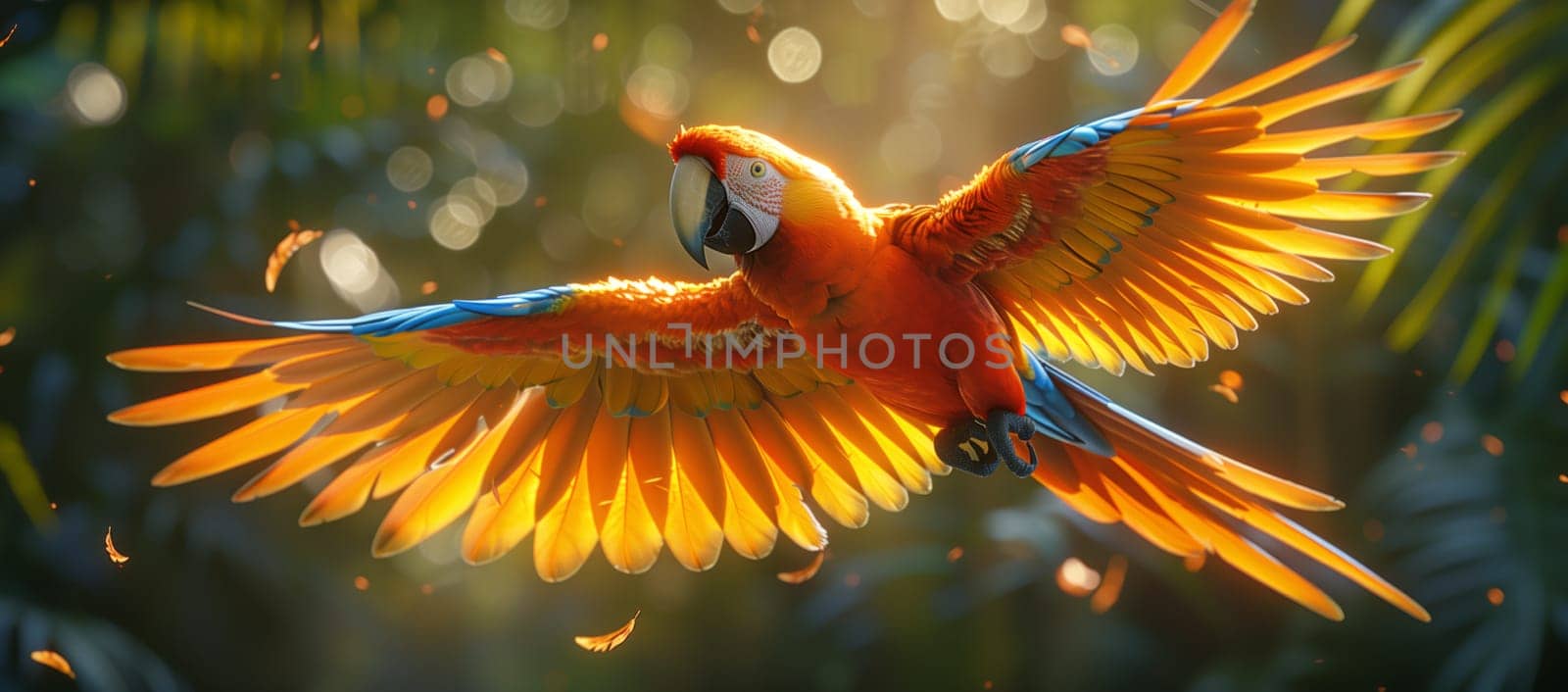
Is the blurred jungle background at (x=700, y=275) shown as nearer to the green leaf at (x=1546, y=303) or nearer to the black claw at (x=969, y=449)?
the green leaf at (x=1546, y=303)

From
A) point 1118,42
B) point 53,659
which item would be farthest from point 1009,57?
point 53,659

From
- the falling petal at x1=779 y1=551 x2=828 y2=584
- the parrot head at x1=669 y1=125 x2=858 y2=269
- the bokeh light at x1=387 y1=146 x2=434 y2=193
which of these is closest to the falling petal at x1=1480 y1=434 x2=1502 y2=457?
the falling petal at x1=779 y1=551 x2=828 y2=584

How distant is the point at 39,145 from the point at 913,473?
164 cm

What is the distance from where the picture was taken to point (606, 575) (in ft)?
6.78

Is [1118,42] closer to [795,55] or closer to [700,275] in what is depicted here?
[795,55]

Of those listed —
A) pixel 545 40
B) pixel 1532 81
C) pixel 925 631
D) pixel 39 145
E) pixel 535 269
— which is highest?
pixel 1532 81

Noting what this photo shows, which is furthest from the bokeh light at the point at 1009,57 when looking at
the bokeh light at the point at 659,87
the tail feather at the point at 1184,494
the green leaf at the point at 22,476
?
the green leaf at the point at 22,476

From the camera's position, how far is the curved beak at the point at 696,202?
584mm

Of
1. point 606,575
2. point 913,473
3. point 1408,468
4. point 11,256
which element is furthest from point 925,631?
point 11,256

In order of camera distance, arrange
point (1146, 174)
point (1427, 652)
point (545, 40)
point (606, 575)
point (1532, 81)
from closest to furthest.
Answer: point (1146, 174) → point (1532, 81) → point (545, 40) → point (1427, 652) → point (606, 575)

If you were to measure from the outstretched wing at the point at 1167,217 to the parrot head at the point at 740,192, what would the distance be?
0.29ft

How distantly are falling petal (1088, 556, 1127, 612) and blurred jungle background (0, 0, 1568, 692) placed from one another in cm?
3

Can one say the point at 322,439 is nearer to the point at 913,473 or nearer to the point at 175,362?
the point at 175,362

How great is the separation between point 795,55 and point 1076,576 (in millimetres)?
1001
